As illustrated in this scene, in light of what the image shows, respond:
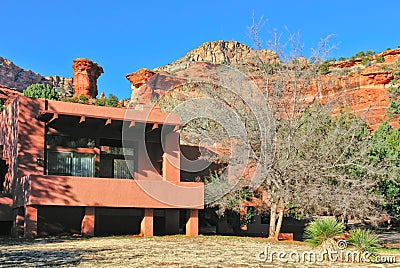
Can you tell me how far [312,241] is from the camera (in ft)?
50.8

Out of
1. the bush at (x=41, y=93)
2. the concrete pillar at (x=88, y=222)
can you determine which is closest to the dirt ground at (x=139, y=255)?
the concrete pillar at (x=88, y=222)

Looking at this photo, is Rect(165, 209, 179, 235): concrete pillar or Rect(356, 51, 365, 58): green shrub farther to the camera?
Rect(356, 51, 365, 58): green shrub

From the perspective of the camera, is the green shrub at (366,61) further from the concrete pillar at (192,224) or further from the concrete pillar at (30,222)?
the concrete pillar at (30,222)

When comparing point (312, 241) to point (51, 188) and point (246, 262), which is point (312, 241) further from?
point (51, 188)

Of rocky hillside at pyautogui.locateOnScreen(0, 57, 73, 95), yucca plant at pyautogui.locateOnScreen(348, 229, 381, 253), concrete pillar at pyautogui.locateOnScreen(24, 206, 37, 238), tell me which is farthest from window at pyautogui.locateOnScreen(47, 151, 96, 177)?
rocky hillside at pyautogui.locateOnScreen(0, 57, 73, 95)

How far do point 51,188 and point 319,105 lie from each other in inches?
504

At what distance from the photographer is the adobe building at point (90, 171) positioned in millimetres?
22156

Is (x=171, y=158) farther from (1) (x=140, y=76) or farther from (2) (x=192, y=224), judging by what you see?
(1) (x=140, y=76)

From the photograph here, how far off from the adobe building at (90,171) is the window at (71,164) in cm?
5

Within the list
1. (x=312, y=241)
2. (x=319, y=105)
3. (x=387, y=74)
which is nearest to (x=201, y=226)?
(x=319, y=105)

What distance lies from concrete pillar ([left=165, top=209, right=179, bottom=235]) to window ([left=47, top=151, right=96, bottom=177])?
162 inches

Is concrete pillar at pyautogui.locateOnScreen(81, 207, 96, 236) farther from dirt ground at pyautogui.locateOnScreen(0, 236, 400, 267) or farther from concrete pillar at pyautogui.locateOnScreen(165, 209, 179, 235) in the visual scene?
concrete pillar at pyautogui.locateOnScreen(165, 209, 179, 235)

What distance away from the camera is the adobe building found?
22.2 metres

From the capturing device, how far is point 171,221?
2583 centimetres
